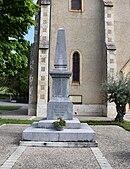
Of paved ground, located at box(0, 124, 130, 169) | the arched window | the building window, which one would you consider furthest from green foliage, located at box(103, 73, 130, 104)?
the building window

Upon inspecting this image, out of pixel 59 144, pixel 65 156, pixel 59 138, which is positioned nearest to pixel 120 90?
pixel 59 138

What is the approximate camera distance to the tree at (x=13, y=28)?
13.7 metres

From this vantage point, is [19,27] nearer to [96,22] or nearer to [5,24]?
[5,24]

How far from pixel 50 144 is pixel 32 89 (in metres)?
12.7

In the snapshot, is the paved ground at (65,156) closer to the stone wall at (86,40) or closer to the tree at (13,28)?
the tree at (13,28)

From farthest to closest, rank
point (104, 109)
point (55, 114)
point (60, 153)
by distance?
1. point (104, 109)
2. point (55, 114)
3. point (60, 153)

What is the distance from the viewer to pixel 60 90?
402 inches

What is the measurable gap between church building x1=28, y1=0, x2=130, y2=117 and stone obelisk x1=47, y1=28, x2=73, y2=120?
28.2ft

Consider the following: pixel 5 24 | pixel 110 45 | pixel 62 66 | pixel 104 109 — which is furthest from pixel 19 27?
pixel 104 109

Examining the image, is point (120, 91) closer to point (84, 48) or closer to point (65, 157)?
point (84, 48)

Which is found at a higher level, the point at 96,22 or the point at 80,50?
the point at 96,22

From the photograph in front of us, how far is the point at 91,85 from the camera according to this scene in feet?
66.7

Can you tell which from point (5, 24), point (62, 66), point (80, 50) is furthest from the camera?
point (80, 50)

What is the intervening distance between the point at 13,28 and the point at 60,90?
6255 mm
